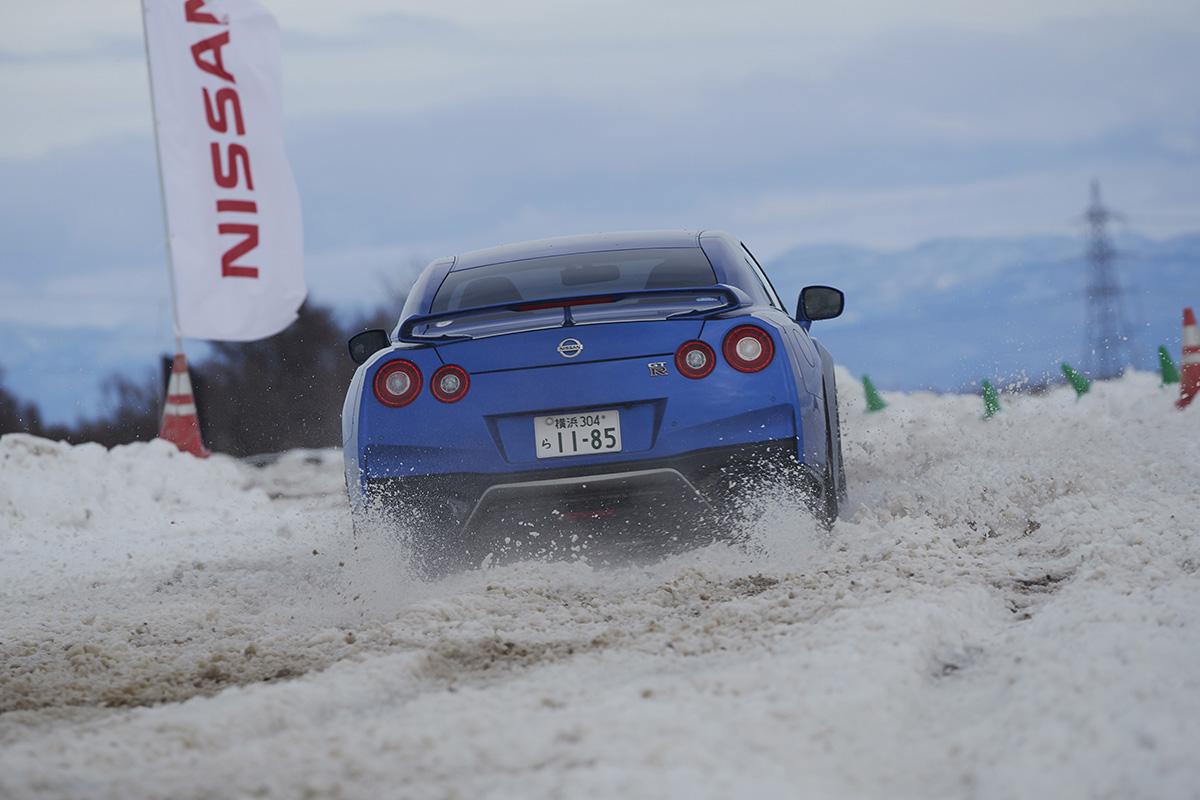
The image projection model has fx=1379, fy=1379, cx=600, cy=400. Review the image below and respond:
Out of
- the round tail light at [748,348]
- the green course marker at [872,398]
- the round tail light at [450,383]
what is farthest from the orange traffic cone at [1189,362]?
the round tail light at [450,383]

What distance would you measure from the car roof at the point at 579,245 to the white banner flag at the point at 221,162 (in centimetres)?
913

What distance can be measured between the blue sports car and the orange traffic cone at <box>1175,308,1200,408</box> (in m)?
8.37

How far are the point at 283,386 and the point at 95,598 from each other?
29.0 m

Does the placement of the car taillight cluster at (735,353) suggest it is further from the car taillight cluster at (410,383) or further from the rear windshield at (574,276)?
the car taillight cluster at (410,383)

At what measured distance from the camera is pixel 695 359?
5.06 m

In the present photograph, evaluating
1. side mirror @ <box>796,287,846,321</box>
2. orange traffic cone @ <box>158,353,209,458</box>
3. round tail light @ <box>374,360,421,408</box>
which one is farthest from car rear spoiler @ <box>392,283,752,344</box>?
orange traffic cone @ <box>158,353,209,458</box>

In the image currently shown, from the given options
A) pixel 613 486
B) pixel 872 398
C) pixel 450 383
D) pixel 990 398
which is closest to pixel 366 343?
pixel 450 383

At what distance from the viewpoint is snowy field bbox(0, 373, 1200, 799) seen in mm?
2621

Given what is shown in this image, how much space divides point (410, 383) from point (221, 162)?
1087cm

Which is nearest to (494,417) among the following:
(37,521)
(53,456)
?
(37,521)

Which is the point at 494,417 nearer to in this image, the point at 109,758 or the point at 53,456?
the point at 109,758

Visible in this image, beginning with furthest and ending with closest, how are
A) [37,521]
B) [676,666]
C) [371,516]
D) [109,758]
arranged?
[37,521] → [371,516] → [676,666] → [109,758]

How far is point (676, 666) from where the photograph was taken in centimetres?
361

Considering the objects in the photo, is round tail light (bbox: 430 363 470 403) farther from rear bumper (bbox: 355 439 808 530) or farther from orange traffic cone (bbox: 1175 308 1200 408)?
orange traffic cone (bbox: 1175 308 1200 408)
